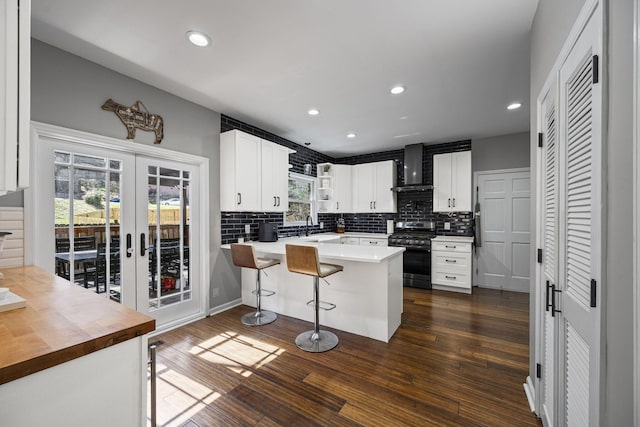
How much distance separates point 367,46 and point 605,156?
1818mm

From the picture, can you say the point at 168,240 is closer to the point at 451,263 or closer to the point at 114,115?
the point at 114,115

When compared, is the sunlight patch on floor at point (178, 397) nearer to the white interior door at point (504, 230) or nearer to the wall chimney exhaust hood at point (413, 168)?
the wall chimney exhaust hood at point (413, 168)

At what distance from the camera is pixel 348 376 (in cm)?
217

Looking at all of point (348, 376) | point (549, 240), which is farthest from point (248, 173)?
point (549, 240)

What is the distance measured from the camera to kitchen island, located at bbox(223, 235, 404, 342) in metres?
2.74

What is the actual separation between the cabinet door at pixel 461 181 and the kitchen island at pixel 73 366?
197 inches

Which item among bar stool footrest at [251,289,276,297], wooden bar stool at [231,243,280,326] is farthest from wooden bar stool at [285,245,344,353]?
bar stool footrest at [251,289,276,297]

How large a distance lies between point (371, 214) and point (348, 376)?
4183mm

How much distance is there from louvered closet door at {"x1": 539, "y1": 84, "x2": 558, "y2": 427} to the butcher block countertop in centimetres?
191

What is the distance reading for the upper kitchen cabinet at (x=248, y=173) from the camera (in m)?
3.43

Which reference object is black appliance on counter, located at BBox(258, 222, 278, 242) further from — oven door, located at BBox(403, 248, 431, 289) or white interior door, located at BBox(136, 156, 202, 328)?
oven door, located at BBox(403, 248, 431, 289)

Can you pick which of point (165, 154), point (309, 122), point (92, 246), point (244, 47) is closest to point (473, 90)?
point (309, 122)

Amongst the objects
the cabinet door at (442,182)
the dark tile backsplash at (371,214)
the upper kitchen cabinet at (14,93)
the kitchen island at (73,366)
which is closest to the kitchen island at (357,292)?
the dark tile backsplash at (371,214)

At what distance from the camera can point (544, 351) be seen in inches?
63.7
